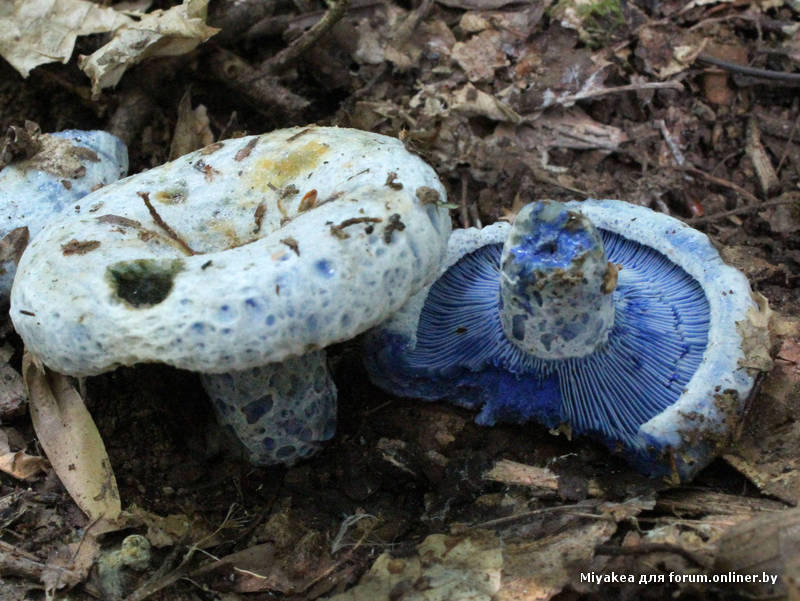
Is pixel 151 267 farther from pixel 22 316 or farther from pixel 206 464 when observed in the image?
pixel 206 464

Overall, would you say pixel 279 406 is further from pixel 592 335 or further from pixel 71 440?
pixel 592 335

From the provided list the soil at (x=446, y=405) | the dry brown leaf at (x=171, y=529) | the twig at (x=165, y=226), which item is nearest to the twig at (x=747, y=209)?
the soil at (x=446, y=405)

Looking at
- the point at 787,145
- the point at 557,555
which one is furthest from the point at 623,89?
the point at 557,555

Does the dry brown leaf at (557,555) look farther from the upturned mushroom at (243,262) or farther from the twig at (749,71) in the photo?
the twig at (749,71)

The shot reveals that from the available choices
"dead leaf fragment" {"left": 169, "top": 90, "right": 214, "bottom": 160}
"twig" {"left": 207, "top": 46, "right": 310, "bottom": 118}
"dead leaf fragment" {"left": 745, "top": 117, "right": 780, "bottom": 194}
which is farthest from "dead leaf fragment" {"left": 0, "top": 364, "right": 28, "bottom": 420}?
"dead leaf fragment" {"left": 745, "top": 117, "right": 780, "bottom": 194}

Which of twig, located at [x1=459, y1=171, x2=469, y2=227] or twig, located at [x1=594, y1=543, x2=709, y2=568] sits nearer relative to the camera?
twig, located at [x1=594, y1=543, x2=709, y2=568]

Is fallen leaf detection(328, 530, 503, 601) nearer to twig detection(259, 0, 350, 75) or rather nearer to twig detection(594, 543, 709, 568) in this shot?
twig detection(594, 543, 709, 568)
